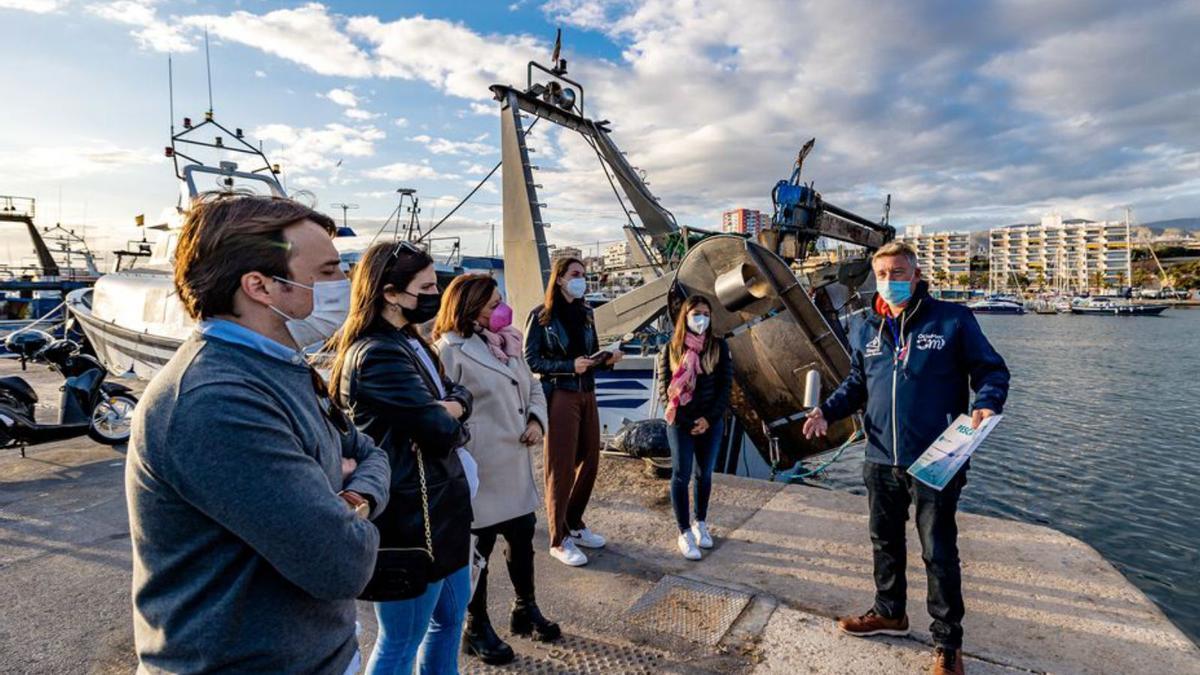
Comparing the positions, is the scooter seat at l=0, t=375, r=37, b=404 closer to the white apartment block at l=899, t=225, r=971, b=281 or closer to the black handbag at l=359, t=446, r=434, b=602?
the black handbag at l=359, t=446, r=434, b=602

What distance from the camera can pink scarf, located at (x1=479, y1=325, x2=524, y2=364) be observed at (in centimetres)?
295

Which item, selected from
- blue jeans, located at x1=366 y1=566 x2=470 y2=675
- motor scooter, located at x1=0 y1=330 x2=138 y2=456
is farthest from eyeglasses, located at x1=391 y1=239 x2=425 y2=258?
motor scooter, located at x1=0 y1=330 x2=138 y2=456

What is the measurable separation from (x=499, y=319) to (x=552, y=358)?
3.19ft

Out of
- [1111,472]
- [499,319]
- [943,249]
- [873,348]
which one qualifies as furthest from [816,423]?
[943,249]

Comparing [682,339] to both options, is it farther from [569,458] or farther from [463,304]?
[463,304]

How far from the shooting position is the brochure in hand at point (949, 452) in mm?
2594

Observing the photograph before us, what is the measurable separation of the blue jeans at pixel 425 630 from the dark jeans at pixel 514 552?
0.53 meters

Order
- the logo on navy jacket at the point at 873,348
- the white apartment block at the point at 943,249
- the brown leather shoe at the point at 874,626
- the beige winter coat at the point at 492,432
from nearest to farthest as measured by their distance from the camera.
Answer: the beige winter coat at the point at 492,432, the brown leather shoe at the point at 874,626, the logo on navy jacket at the point at 873,348, the white apartment block at the point at 943,249

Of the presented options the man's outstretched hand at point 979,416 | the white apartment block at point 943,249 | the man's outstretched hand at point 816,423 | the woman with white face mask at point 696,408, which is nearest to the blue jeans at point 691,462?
the woman with white face mask at point 696,408

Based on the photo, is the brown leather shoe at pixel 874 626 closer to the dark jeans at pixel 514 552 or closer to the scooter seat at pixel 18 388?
the dark jeans at pixel 514 552

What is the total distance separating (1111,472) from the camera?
10.9 m

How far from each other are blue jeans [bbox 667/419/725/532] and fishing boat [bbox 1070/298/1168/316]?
292 ft

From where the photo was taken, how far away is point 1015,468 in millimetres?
11172

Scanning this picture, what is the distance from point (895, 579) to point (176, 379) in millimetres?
3060
